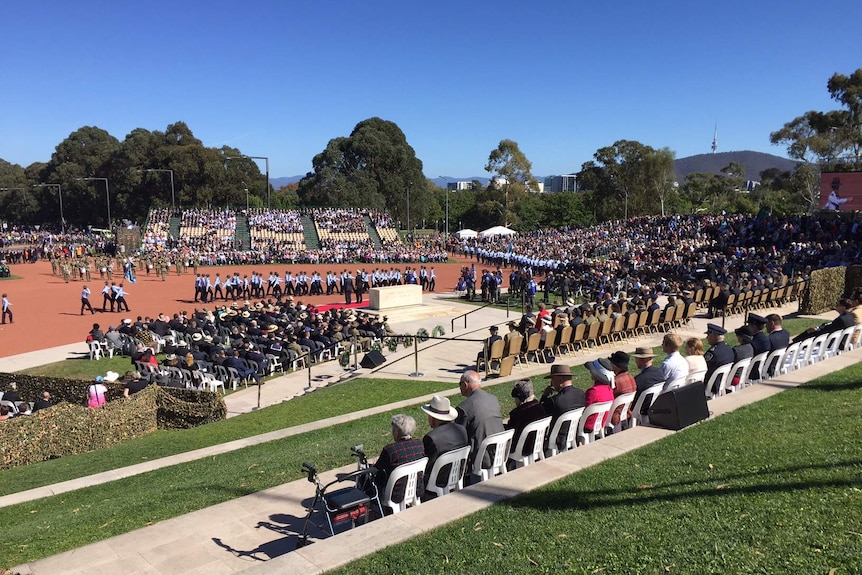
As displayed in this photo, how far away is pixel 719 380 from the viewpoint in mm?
9414

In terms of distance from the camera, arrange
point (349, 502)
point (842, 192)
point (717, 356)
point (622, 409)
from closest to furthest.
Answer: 1. point (349, 502)
2. point (622, 409)
3. point (717, 356)
4. point (842, 192)

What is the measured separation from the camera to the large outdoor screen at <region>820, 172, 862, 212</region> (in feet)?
120

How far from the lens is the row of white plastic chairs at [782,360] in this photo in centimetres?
941

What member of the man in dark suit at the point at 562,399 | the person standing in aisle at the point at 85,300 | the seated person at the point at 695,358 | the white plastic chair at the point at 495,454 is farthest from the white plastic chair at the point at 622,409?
the person standing in aisle at the point at 85,300

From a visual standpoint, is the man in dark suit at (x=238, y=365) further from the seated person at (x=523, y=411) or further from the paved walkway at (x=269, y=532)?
the seated person at (x=523, y=411)

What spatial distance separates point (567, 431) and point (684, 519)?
2273 millimetres

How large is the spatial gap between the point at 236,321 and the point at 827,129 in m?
60.5

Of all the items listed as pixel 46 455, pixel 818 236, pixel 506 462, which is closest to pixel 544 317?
pixel 506 462

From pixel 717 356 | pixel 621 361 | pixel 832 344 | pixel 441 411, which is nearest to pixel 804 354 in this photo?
pixel 832 344

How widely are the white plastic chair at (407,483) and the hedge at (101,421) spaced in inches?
322

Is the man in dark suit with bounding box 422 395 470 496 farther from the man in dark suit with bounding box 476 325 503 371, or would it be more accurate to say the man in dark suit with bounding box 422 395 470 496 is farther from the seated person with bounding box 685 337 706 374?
the man in dark suit with bounding box 476 325 503 371

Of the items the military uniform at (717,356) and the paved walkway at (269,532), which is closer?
the paved walkway at (269,532)

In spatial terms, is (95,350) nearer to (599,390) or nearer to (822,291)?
(599,390)

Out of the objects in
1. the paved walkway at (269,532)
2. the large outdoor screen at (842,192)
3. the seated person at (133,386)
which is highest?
the large outdoor screen at (842,192)
